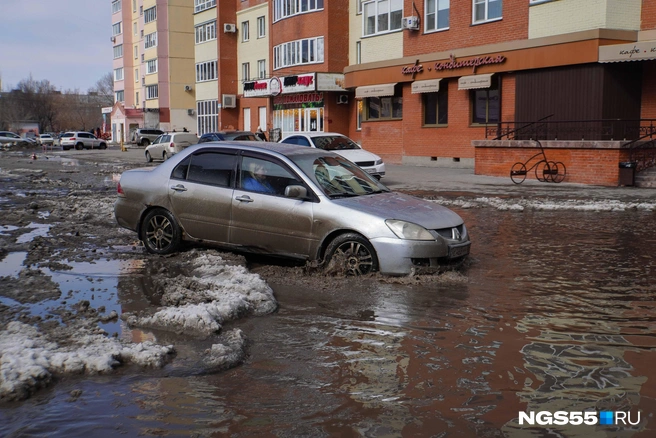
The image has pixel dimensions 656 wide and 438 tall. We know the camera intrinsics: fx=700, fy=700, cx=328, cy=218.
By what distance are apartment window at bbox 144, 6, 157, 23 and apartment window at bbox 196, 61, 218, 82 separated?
17153mm

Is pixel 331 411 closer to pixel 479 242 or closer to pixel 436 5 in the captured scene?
pixel 479 242

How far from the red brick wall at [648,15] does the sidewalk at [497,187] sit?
593cm

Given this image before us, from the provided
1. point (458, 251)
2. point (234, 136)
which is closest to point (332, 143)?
point (234, 136)

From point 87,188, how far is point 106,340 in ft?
54.7

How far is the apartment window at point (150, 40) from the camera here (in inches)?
2870

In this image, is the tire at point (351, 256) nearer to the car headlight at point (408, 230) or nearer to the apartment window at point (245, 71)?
the car headlight at point (408, 230)

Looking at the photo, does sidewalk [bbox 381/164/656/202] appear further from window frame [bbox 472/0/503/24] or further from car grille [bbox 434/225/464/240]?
car grille [bbox 434/225/464/240]

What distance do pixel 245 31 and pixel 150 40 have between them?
25.1m

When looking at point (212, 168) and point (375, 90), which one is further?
point (375, 90)

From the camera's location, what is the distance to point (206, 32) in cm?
5706

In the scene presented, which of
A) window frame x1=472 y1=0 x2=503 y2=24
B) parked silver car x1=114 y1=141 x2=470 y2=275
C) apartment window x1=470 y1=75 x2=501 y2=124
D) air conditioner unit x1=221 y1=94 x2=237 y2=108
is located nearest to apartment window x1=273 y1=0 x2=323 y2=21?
air conditioner unit x1=221 y1=94 x2=237 y2=108

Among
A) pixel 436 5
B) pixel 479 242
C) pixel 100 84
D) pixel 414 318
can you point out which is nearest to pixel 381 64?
pixel 436 5

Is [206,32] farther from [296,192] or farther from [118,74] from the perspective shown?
[296,192]

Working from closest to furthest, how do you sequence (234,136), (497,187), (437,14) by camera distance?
(497,187) → (234,136) → (437,14)
